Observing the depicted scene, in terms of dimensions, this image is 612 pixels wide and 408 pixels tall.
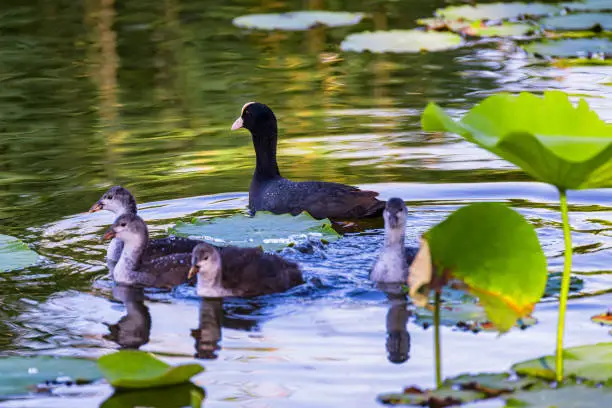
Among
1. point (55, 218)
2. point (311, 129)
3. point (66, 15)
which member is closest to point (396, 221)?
point (55, 218)

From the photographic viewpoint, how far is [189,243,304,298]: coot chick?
20.6 ft

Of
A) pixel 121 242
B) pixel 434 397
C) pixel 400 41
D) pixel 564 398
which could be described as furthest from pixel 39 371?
pixel 400 41

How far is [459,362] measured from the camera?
5.05m

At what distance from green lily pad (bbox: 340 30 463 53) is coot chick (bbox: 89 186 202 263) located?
6150mm

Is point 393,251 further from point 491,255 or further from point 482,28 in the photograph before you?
point 482,28

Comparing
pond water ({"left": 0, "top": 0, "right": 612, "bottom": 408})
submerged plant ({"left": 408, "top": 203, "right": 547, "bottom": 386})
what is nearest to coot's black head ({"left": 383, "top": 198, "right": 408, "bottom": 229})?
pond water ({"left": 0, "top": 0, "right": 612, "bottom": 408})

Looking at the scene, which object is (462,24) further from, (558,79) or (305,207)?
(305,207)

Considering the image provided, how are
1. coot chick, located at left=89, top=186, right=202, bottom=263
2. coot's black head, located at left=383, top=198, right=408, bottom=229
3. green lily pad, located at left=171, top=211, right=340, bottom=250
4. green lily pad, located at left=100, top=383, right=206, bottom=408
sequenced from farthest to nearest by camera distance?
green lily pad, located at left=171, top=211, right=340, bottom=250, coot chick, located at left=89, top=186, right=202, bottom=263, coot's black head, located at left=383, top=198, right=408, bottom=229, green lily pad, located at left=100, top=383, right=206, bottom=408

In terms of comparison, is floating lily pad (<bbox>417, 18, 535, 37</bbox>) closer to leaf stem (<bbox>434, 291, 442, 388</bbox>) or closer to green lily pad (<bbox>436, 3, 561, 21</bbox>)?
green lily pad (<bbox>436, 3, 561, 21</bbox>)

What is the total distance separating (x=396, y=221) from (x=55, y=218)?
2.75 m

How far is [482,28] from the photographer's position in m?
13.8

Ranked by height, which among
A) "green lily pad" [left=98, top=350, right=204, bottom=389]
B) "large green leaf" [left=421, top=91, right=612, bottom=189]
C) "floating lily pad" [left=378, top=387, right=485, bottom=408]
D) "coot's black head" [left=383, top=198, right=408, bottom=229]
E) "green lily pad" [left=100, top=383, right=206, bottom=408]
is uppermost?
"large green leaf" [left=421, top=91, right=612, bottom=189]

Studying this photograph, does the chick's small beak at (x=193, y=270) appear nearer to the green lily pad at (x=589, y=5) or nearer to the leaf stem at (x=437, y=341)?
the leaf stem at (x=437, y=341)

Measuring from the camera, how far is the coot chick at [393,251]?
Result: 6316 mm
